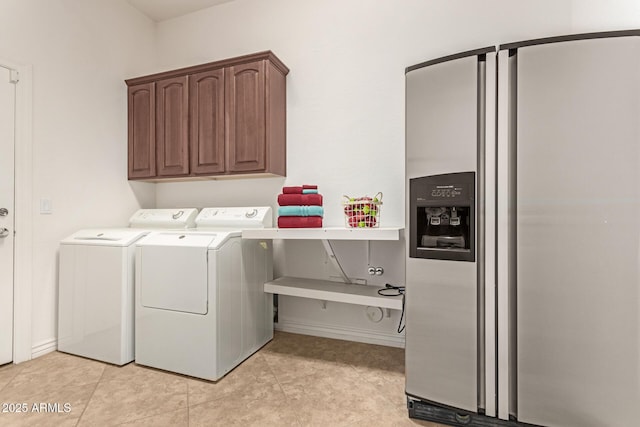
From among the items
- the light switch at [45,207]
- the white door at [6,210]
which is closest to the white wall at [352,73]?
the light switch at [45,207]

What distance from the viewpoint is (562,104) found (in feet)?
4.47

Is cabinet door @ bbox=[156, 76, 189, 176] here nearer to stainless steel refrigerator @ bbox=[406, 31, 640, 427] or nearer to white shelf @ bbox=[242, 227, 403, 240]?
white shelf @ bbox=[242, 227, 403, 240]

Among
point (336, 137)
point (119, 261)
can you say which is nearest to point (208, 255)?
point (119, 261)

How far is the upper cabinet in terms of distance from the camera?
2564 mm

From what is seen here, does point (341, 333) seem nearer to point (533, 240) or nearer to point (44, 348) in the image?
point (533, 240)

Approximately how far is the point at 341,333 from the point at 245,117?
1871 mm

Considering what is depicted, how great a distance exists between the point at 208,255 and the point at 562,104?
1.91m

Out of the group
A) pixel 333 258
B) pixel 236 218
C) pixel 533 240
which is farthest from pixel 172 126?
pixel 533 240

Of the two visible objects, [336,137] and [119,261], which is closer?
[119,261]

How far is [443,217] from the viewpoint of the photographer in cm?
159

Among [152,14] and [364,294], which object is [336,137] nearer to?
[364,294]

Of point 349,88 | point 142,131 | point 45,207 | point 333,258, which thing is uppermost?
point 349,88

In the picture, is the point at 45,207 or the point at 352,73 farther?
the point at 352,73

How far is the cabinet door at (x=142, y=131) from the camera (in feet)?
9.66
